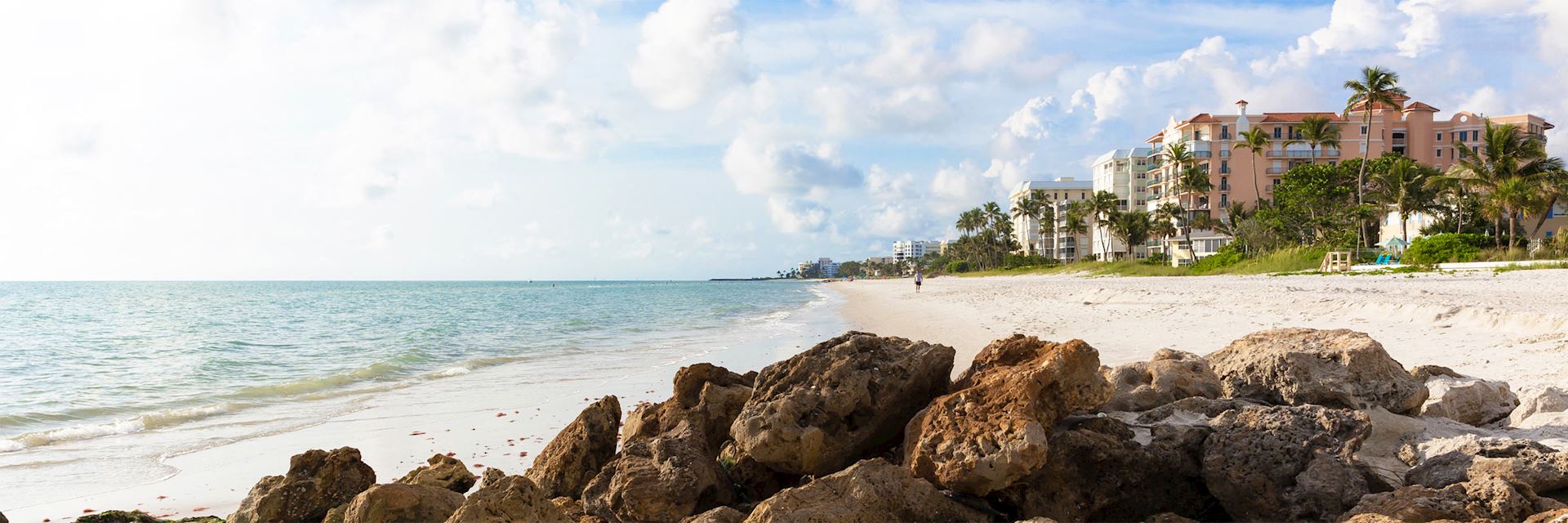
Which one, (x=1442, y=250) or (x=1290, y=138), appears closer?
(x=1442, y=250)

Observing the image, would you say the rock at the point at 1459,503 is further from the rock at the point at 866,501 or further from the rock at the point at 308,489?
the rock at the point at 308,489

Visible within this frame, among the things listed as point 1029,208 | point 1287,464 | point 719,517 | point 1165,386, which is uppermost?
point 1029,208

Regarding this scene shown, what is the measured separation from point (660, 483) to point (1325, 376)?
4.56 m

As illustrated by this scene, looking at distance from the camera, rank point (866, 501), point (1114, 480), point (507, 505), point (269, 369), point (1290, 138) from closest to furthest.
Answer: point (507, 505) < point (866, 501) < point (1114, 480) < point (269, 369) < point (1290, 138)

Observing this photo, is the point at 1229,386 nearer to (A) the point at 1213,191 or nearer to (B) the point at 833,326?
(B) the point at 833,326

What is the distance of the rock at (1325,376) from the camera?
556 centimetres

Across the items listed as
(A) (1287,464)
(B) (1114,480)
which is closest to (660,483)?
(B) (1114,480)

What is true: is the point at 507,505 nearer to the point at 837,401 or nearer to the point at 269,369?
the point at 837,401

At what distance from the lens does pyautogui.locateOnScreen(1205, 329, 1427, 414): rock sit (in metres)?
5.56

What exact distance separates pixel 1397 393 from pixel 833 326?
22.2m

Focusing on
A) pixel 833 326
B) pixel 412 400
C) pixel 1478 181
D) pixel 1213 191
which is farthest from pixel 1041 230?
pixel 412 400

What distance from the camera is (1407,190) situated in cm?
5253

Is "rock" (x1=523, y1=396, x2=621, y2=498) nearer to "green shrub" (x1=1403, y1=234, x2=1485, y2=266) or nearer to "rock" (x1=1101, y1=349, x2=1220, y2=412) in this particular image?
"rock" (x1=1101, y1=349, x2=1220, y2=412)

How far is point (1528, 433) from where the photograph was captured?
5.54 metres
